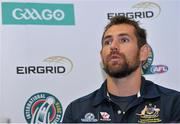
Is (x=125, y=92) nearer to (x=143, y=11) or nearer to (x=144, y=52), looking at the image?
(x=144, y=52)

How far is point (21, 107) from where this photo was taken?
191 cm

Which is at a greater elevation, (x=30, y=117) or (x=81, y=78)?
(x=81, y=78)

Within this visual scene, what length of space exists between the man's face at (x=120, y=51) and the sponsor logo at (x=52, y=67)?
8.2 inches

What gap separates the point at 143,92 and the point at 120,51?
0.25 m

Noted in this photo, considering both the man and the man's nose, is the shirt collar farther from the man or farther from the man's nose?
the man's nose

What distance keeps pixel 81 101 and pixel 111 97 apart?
0.17 metres

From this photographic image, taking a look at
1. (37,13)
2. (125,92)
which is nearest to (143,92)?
(125,92)

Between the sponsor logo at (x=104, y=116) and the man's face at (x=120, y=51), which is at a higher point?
the man's face at (x=120, y=51)

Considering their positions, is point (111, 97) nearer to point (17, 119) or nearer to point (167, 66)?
point (167, 66)

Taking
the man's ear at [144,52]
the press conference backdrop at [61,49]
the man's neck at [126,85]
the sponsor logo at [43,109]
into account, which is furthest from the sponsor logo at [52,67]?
the man's ear at [144,52]

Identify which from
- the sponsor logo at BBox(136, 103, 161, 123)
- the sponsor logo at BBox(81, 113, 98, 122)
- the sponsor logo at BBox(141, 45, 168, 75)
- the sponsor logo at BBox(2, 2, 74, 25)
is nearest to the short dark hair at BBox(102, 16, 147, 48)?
the sponsor logo at BBox(141, 45, 168, 75)

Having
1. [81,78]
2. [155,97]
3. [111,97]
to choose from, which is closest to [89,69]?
[81,78]

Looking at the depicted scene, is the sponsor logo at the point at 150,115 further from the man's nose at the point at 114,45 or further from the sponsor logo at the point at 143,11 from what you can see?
the sponsor logo at the point at 143,11

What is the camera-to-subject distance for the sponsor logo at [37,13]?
6.36 feet
